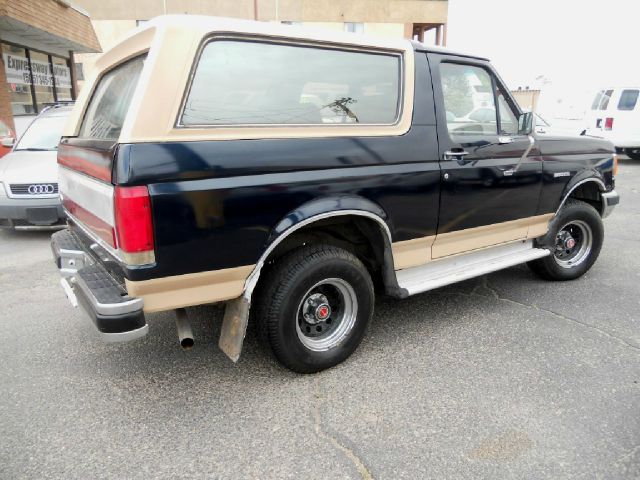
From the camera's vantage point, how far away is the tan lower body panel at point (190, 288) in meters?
2.38

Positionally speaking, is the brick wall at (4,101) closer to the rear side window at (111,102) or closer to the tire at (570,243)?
the rear side window at (111,102)

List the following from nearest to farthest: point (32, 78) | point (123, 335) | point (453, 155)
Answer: point (123, 335)
point (453, 155)
point (32, 78)

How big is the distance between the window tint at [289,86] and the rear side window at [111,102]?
0.47 meters

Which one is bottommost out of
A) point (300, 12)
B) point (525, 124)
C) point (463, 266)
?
point (463, 266)

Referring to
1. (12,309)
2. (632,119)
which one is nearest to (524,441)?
(12,309)

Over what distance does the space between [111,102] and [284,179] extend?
1.41 metres

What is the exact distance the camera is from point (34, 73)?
1385 cm

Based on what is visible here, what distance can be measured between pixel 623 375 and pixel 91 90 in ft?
13.6

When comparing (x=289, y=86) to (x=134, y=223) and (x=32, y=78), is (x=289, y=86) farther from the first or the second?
(x=32, y=78)

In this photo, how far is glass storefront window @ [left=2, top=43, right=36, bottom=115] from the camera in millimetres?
12398

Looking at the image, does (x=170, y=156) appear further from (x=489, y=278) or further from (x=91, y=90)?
(x=489, y=278)

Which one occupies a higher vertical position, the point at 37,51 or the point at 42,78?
the point at 37,51

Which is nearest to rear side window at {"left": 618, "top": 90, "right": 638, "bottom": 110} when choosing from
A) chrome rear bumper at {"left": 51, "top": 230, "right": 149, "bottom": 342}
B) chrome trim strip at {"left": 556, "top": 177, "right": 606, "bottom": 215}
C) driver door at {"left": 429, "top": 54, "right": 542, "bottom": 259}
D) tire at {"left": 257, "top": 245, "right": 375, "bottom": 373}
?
chrome trim strip at {"left": 556, "top": 177, "right": 606, "bottom": 215}

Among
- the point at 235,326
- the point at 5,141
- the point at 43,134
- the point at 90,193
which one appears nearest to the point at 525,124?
the point at 235,326
